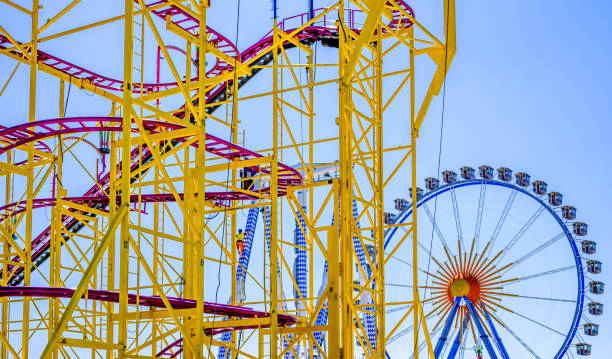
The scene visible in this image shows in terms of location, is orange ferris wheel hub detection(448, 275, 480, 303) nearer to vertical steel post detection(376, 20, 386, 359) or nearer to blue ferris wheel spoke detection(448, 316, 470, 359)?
blue ferris wheel spoke detection(448, 316, 470, 359)

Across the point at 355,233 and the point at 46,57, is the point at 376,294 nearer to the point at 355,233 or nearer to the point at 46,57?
the point at 355,233

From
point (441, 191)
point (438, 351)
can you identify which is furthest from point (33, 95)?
point (441, 191)

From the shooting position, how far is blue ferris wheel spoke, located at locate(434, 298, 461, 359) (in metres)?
30.8

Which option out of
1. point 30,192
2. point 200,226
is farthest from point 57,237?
point 200,226

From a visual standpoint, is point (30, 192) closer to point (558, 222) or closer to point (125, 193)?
point (125, 193)

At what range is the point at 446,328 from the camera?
31.7 metres

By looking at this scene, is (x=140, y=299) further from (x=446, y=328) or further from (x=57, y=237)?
(x=446, y=328)

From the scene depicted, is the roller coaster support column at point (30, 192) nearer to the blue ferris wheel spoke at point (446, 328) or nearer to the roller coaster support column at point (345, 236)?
the roller coaster support column at point (345, 236)

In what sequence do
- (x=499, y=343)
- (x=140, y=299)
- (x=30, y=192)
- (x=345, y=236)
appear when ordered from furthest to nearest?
(x=499, y=343) < (x=30, y=192) < (x=140, y=299) < (x=345, y=236)

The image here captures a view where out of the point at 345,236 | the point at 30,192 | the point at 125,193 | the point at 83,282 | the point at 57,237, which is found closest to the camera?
the point at 83,282

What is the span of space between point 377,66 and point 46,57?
994 cm

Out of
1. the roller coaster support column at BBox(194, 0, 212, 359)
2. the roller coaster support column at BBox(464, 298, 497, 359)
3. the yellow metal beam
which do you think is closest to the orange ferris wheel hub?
the roller coaster support column at BBox(464, 298, 497, 359)

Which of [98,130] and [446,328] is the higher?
[98,130]

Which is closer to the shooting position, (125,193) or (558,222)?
(125,193)
